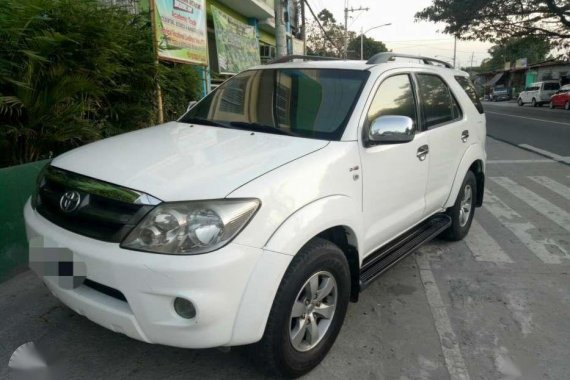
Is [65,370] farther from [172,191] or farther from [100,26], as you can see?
[100,26]

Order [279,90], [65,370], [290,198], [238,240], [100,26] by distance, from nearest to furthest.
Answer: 1. [238,240]
2. [290,198]
3. [65,370]
4. [279,90]
5. [100,26]

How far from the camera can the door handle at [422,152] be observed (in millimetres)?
3729

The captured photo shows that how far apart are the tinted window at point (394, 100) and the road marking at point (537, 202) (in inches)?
115

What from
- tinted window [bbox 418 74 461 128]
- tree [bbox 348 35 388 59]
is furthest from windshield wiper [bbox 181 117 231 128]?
tree [bbox 348 35 388 59]

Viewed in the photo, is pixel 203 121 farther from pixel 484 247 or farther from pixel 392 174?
pixel 484 247

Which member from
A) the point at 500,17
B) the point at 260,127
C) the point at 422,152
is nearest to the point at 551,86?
the point at 500,17

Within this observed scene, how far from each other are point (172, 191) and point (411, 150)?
2020 millimetres

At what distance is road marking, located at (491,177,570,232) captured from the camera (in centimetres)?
577

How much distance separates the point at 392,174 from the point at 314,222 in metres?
1.06

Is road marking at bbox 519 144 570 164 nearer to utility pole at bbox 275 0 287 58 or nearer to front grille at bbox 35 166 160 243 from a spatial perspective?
utility pole at bbox 275 0 287 58

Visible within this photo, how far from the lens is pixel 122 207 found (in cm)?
229

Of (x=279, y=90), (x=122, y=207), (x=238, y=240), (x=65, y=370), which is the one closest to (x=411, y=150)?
(x=279, y=90)

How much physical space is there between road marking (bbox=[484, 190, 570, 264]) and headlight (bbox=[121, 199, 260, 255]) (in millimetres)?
3568

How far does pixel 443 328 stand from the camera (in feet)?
10.9
